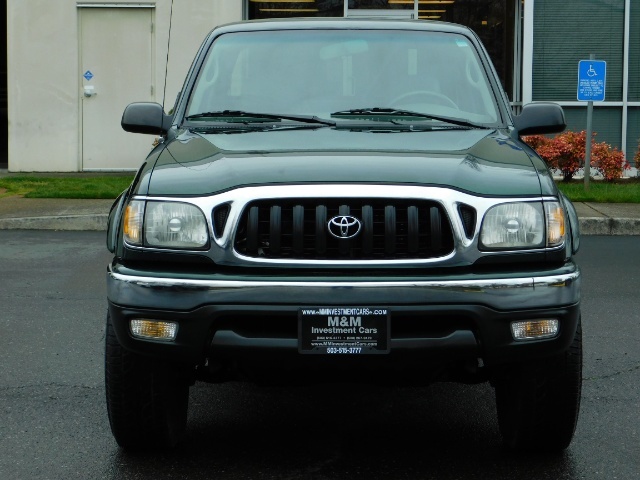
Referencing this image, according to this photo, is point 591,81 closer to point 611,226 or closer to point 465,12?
point 611,226

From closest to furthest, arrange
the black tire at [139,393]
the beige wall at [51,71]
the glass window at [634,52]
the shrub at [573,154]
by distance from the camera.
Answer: the black tire at [139,393] < the shrub at [573,154] < the glass window at [634,52] < the beige wall at [51,71]

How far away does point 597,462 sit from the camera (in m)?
4.43

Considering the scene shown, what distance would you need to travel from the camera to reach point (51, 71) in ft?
58.7

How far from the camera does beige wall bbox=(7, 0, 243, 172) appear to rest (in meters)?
17.8

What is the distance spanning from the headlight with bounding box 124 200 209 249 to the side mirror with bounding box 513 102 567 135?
1.78m

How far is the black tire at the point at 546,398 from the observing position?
13.8 ft

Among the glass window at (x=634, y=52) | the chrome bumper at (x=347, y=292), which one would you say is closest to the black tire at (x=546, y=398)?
the chrome bumper at (x=347, y=292)

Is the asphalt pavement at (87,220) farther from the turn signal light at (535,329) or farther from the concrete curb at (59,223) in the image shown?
the turn signal light at (535,329)

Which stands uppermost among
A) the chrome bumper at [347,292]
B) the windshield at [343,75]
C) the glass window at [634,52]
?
the glass window at [634,52]

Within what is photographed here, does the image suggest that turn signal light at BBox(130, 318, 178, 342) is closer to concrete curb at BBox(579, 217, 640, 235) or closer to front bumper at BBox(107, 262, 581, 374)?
front bumper at BBox(107, 262, 581, 374)

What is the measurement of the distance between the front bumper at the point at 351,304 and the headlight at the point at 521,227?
0.13m

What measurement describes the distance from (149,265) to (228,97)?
150 centimetres

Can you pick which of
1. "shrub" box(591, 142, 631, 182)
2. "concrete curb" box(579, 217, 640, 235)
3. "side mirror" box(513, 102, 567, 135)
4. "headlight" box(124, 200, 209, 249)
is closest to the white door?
"shrub" box(591, 142, 631, 182)

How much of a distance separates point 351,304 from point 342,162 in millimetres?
586
